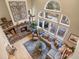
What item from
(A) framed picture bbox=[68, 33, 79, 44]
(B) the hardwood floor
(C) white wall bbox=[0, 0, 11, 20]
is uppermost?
(C) white wall bbox=[0, 0, 11, 20]

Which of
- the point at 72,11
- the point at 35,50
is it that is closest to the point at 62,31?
the point at 72,11

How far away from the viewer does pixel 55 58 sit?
3.60 meters

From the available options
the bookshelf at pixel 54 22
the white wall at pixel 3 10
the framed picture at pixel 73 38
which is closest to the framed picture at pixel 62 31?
the bookshelf at pixel 54 22

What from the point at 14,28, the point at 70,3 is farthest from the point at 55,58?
the point at 14,28

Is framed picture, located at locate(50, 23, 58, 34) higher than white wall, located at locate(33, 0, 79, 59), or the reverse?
white wall, located at locate(33, 0, 79, 59)

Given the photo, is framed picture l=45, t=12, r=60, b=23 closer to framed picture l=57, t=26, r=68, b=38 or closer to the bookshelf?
the bookshelf

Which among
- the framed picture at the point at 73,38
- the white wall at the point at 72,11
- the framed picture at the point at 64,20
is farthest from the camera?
the framed picture at the point at 64,20

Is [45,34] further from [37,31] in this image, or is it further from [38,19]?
[38,19]

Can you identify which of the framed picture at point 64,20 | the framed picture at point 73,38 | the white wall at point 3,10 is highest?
the white wall at point 3,10

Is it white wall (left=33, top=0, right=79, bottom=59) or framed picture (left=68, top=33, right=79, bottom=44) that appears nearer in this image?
white wall (left=33, top=0, right=79, bottom=59)

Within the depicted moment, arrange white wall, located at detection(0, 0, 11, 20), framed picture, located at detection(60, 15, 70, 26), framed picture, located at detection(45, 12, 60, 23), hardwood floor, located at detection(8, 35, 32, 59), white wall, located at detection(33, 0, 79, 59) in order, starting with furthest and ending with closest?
white wall, located at detection(0, 0, 11, 20) → framed picture, located at detection(45, 12, 60, 23) → hardwood floor, located at detection(8, 35, 32, 59) → framed picture, located at detection(60, 15, 70, 26) → white wall, located at detection(33, 0, 79, 59)

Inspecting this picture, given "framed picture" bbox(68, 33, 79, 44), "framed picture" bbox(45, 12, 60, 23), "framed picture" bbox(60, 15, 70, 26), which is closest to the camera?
"framed picture" bbox(68, 33, 79, 44)

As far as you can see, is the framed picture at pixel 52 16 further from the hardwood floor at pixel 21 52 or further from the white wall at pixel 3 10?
the white wall at pixel 3 10

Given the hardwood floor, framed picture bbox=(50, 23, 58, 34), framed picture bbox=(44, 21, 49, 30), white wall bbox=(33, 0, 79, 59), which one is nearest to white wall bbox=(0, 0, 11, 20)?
the hardwood floor
